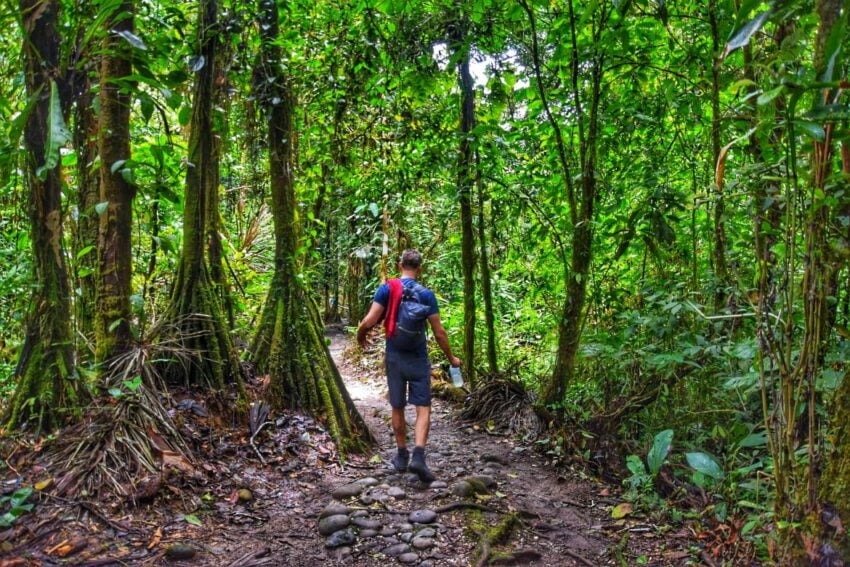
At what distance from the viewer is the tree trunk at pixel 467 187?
7035 millimetres

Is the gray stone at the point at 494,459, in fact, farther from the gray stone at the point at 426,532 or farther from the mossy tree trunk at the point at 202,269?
the mossy tree trunk at the point at 202,269

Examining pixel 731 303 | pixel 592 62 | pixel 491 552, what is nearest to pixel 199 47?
pixel 592 62

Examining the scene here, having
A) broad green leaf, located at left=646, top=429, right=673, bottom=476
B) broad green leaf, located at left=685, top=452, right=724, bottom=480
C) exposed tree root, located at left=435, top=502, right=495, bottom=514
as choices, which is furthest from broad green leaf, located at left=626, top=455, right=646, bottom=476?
exposed tree root, located at left=435, top=502, right=495, bottom=514

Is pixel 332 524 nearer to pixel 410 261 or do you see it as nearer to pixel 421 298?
pixel 421 298

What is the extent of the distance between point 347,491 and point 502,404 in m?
3.10

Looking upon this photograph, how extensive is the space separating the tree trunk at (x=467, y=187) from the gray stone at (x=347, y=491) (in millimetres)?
3642

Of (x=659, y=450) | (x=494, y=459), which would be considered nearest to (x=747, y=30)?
(x=659, y=450)

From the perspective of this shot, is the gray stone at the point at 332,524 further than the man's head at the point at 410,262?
No

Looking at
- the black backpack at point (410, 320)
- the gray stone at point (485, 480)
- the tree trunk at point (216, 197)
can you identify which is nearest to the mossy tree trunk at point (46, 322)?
the tree trunk at point (216, 197)

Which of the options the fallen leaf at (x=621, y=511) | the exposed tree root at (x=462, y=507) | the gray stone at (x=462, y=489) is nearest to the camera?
the exposed tree root at (x=462, y=507)

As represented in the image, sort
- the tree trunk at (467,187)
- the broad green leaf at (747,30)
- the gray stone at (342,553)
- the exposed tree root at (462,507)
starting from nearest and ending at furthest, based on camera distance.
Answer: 1. the broad green leaf at (747,30)
2. the gray stone at (342,553)
3. the exposed tree root at (462,507)
4. the tree trunk at (467,187)

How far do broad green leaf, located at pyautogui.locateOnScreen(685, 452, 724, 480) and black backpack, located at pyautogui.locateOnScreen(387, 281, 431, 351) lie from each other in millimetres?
2273

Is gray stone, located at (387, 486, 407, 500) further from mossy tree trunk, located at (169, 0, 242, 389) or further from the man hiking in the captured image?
mossy tree trunk, located at (169, 0, 242, 389)

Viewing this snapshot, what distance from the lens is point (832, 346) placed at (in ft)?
11.3
